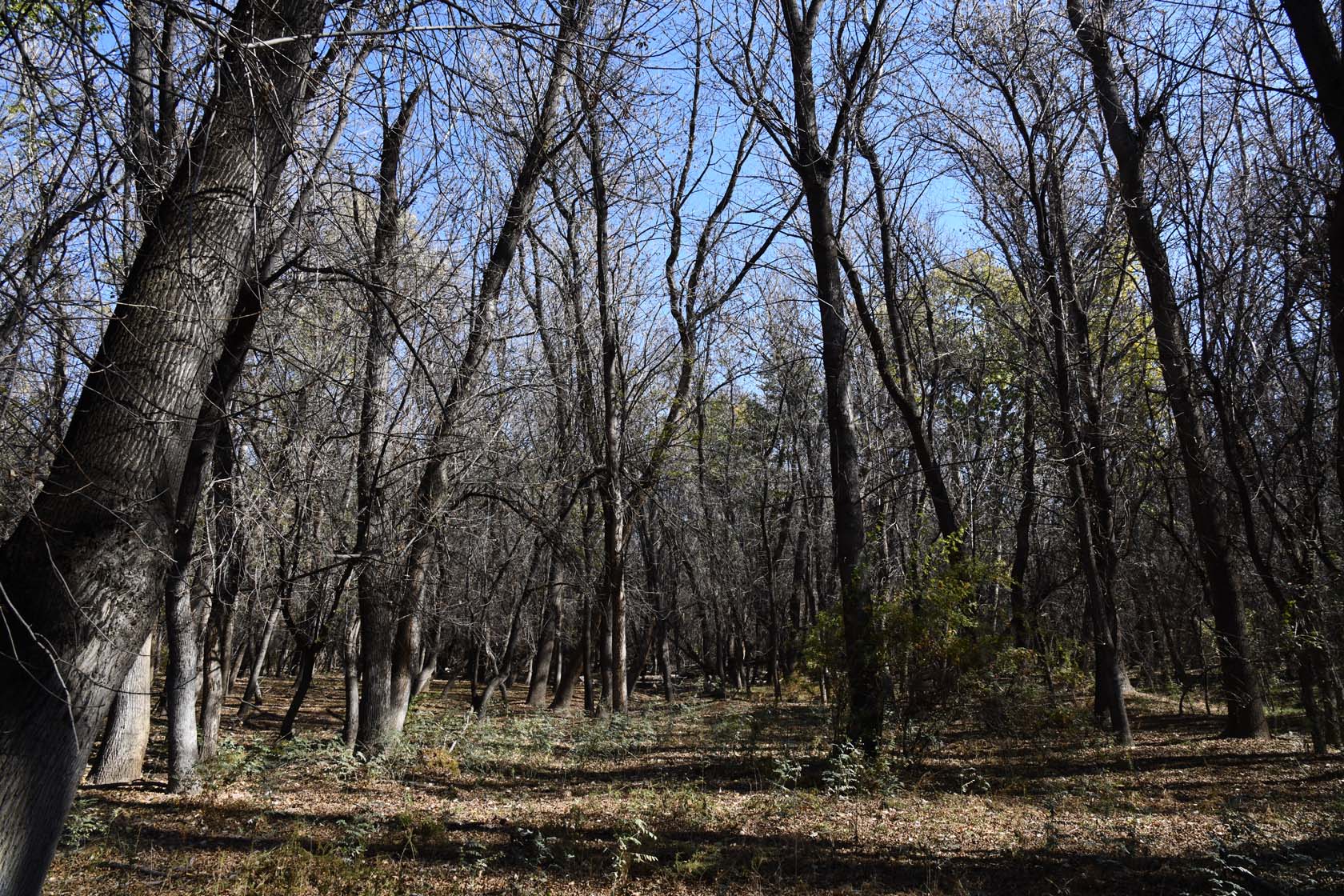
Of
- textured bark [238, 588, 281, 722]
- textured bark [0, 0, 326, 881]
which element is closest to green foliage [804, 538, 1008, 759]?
textured bark [0, 0, 326, 881]

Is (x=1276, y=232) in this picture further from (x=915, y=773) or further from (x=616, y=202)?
(x=616, y=202)

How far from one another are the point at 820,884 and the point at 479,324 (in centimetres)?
587

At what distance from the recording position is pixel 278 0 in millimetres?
3295

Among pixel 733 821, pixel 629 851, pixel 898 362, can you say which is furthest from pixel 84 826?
pixel 898 362

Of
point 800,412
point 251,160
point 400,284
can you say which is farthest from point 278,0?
point 800,412

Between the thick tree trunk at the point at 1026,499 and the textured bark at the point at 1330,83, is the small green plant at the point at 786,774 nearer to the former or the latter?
the thick tree trunk at the point at 1026,499

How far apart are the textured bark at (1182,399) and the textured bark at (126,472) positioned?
853 centimetres

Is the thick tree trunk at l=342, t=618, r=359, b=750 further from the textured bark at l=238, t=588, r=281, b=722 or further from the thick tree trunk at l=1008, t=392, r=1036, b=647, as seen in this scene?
the thick tree trunk at l=1008, t=392, r=1036, b=647

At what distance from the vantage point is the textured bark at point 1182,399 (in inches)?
347

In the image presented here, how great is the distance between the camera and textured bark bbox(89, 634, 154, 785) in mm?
7805

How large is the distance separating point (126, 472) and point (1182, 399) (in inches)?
386

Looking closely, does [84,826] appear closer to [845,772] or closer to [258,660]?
[845,772]

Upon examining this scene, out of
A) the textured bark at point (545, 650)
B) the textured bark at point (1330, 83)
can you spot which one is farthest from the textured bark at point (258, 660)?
the textured bark at point (1330, 83)

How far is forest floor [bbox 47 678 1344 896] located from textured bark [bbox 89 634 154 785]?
30 cm
